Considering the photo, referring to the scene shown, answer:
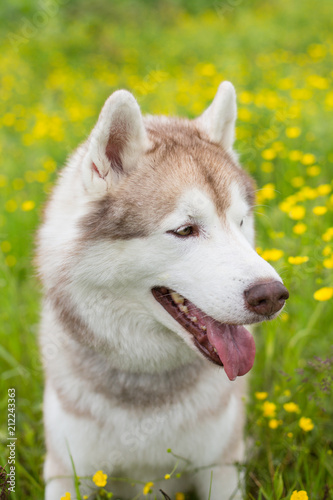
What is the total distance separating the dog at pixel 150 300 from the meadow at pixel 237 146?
0.22 metres

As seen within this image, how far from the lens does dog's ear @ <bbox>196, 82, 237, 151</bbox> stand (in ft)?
7.93

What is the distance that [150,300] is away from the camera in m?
2.13

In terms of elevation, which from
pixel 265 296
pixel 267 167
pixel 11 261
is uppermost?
pixel 267 167

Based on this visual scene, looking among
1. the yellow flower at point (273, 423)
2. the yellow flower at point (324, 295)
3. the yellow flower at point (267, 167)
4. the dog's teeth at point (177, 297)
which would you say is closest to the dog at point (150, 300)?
the dog's teeth at point (177, 297)

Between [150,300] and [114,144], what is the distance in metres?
0.71

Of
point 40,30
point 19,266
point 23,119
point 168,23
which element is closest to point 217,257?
point 19,266

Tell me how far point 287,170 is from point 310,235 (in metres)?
1.57

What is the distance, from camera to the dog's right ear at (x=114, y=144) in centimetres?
198

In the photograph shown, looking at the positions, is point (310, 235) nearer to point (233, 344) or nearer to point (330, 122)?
point (233, 344)

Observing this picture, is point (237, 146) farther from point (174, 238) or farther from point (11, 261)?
point (174, 238)

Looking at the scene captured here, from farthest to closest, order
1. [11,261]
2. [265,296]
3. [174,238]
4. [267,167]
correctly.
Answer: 1. [267,167]
2. [11,261]
3. [174,238]
4. [265,296]

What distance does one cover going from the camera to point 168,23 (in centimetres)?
1155

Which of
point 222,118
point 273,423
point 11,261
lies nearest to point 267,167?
point 222,118

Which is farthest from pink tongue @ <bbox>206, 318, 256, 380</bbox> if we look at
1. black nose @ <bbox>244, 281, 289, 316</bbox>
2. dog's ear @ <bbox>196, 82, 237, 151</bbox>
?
dog's ear @ <bbox>196, 82, 237, 151</bbox>
